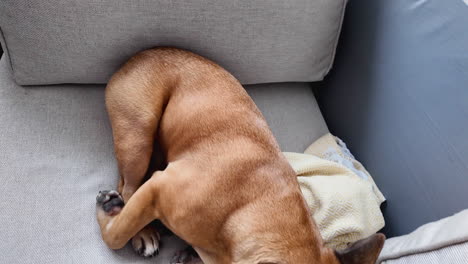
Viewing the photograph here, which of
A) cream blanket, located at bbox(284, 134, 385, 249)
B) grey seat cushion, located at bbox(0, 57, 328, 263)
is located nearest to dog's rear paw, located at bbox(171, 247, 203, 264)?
grey seat cushion, located at bbox(0, 57, 328, 263)

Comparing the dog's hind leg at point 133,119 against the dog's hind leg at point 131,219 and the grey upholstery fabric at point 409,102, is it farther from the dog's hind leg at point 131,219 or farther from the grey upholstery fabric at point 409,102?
the grey upholstery fabric at point 409,102

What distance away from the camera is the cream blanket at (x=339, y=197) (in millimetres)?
1320

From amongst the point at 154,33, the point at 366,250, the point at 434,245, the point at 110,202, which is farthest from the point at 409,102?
the point at 110,202

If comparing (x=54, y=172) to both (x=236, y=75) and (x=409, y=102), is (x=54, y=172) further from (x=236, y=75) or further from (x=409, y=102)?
(x=409, y=102)

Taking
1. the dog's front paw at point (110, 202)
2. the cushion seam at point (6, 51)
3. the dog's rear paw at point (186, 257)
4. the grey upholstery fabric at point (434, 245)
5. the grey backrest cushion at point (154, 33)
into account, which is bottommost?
the dog's rear paw at point (186, 257)

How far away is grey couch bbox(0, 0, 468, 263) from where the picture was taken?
124 centimetres

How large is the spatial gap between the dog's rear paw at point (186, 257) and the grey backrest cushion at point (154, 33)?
0.65m

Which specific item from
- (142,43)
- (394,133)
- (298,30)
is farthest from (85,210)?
(394,133)

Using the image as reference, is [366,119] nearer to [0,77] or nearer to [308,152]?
[308,152]

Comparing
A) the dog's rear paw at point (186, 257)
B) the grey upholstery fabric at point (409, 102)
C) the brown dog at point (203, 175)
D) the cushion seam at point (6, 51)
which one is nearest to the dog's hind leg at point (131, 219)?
the brown dog at point (203, 175)

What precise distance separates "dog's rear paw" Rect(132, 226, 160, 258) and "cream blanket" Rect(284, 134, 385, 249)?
49cm

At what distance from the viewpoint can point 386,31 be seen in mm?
1546

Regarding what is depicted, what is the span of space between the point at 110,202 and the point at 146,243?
17 centimetres

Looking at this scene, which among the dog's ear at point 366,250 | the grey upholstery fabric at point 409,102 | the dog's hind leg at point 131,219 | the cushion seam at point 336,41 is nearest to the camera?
the dog's ear at point 366,250
